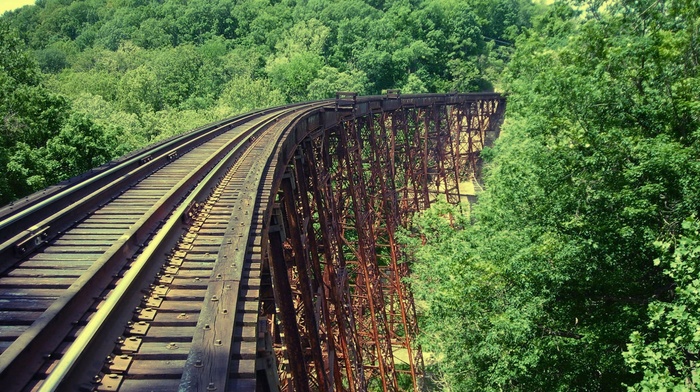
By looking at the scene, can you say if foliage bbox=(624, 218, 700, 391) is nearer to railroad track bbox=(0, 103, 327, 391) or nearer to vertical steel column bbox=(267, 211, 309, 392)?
vertical steel column bbox=(267, 211, 309, 392)

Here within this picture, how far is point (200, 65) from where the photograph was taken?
139 feet

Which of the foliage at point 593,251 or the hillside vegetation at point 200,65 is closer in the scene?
the foliage at point 593,251

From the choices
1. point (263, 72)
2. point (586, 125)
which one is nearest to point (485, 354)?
point (586, 125)

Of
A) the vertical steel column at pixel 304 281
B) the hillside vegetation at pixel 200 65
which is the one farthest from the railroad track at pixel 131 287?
the hillside vegetation at pixel 200 65

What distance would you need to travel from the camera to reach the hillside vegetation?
14.1 metres

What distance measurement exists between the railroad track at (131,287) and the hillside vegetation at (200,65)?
8218 millimetres

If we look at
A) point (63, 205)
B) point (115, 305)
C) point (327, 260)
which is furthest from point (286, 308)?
point (327, 260)

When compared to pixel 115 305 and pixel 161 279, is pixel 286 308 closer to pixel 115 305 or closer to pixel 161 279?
pixel 161 279

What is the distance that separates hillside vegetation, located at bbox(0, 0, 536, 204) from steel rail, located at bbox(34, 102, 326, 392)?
30.1ft

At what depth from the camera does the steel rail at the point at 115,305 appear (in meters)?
2.40

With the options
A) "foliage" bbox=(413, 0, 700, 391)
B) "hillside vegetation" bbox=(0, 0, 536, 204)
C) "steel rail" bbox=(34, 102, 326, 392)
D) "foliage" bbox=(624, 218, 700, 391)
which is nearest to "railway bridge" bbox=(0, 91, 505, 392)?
"steel rail" bbox=(34, 102, 326, 392)

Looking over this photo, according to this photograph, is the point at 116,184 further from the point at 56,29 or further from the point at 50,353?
the point at 56,29

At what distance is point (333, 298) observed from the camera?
8227mm

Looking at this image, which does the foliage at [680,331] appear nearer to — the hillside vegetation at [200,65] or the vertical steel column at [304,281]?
the vertical steel column at [304,281]
